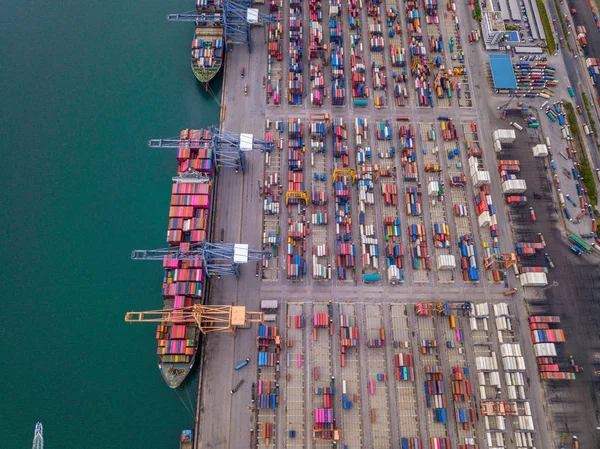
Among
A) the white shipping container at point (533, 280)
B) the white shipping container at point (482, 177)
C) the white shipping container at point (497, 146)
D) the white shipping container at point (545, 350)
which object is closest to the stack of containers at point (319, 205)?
the white shipping container at point (482, 177)

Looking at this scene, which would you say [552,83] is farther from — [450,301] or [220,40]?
[220,40]

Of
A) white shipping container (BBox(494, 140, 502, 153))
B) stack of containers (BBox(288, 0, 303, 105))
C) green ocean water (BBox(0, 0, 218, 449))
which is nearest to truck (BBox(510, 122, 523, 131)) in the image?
white shipping container (BBox(494, 140, 502, 153))

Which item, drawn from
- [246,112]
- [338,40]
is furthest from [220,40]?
[338,40]

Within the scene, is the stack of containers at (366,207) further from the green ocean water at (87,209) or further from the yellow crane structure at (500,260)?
the green ocean water at (87,209)

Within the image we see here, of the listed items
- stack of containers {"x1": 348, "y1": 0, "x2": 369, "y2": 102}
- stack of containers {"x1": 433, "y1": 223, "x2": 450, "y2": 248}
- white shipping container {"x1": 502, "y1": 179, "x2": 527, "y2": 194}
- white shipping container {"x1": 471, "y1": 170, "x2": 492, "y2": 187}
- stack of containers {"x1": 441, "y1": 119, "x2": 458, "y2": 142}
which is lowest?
stack of containers {"x1": 433, "y1": 223, "x2": 450, "y2": 248}

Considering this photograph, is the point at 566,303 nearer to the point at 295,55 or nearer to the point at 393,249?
the point at 393,249

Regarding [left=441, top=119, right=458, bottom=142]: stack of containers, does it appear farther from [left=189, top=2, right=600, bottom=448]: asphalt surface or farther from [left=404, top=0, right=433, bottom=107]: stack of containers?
[left=404, top=0, right=433, bottom=107]: stack of containers
